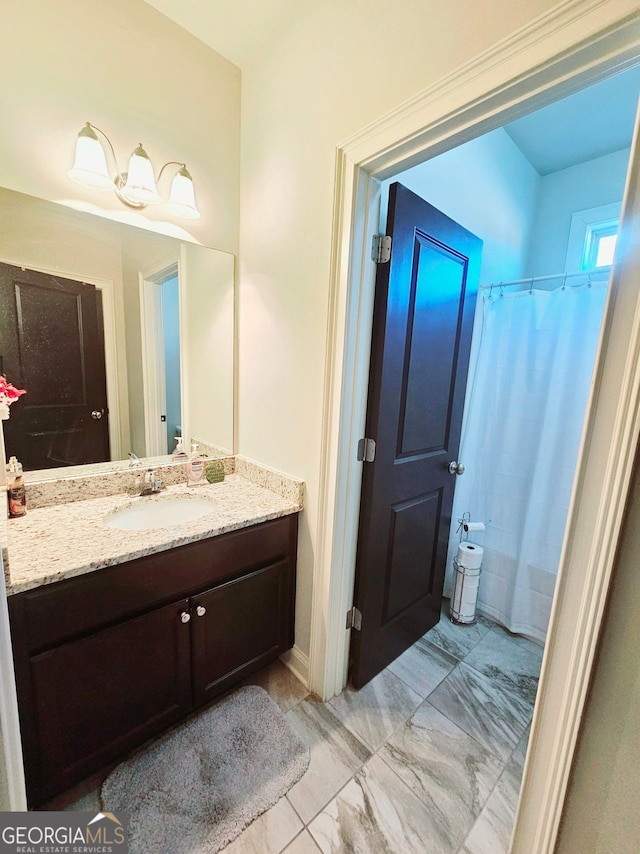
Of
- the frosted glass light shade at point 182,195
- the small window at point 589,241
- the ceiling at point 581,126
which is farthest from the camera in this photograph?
the small window at point 589,241

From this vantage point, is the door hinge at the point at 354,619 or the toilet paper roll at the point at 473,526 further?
the toilet paper roll at the point at 473,526

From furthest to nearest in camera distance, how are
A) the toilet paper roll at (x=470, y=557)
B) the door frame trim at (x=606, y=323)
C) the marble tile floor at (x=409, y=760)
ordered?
the toilet paper roll at (x=470, y=557) → the marble tile floor at (x=409, y=760) → the door frame trim at (x=606, y=323)

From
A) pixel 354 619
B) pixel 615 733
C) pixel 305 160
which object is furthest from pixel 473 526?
pixel 305 160

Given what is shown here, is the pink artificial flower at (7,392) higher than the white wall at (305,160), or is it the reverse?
the white wall at (305,160)

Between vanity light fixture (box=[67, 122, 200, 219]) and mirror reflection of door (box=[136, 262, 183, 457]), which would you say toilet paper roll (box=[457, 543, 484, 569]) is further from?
vanity light fixture (box=[67, 122, 200, 219])

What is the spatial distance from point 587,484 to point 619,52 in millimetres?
912

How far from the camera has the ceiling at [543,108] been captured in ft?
4.25

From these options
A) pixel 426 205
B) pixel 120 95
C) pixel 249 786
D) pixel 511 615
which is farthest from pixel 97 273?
pixel 511 615

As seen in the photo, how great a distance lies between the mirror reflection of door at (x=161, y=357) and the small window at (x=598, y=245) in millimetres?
2529

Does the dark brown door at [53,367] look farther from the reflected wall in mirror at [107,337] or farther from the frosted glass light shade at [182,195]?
the frosted glass light shade at [182,195]

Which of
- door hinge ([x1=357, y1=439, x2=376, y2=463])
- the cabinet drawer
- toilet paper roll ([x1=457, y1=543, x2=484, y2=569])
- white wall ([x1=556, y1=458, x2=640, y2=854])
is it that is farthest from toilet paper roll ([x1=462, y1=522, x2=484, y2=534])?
white wall ([x1=556, y1=458, x2=640, y2=854])

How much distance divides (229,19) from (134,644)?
7.49 ft

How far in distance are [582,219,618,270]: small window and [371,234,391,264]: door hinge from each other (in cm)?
184

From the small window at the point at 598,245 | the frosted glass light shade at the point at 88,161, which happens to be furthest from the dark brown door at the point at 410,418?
the small window at the point at 598,245
